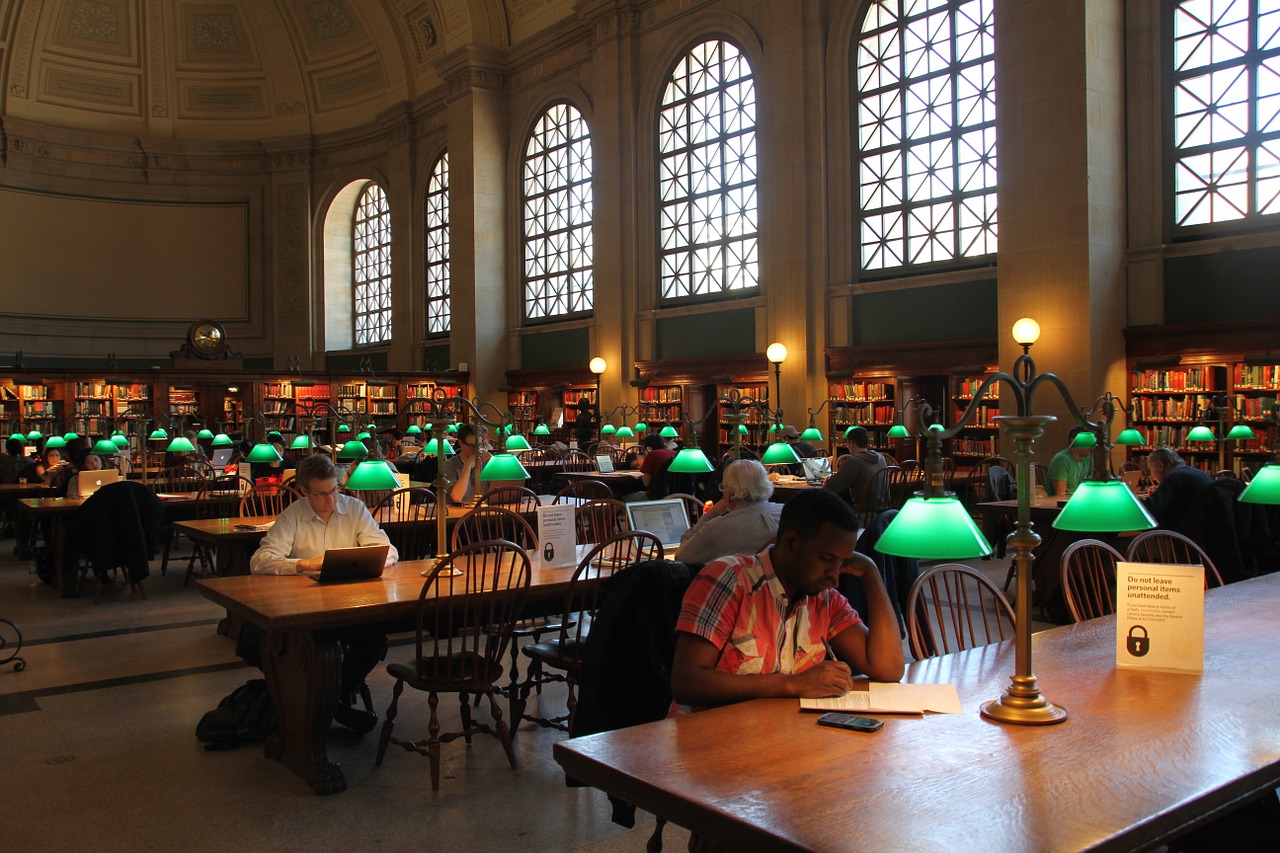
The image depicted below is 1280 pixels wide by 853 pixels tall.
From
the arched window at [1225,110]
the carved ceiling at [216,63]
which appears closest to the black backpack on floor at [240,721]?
the arched window at [1225,110]

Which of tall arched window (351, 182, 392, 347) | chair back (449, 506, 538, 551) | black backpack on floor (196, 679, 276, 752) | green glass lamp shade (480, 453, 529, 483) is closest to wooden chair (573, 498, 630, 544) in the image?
chair back (449, 506, 538, 551)

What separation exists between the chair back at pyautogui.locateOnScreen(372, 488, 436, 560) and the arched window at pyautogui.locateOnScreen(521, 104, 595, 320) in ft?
35.4

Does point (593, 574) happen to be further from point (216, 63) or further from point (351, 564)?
point (216, 63)

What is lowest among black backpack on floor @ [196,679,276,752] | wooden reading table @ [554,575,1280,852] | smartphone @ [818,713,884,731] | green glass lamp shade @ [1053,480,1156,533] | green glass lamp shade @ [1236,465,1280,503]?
black backpack on floor @ [196,679,276,752]

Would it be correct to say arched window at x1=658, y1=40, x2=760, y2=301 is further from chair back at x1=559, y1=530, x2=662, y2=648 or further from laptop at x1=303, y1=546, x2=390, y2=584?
laptop at x1=303, y1=546, x2=390, y2=584

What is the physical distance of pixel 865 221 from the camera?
13.3 meters

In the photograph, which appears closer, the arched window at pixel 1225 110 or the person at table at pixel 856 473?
the person at table at pixel 856 473

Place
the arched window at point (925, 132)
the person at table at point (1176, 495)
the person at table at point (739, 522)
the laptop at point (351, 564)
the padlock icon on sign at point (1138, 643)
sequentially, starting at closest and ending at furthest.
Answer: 1. the padlock icon on sign at point (1138, 643)
2. the person at table at point (739, 522)
3. the laptop at point (351, 564)
4. the person at table at point (1176, 495)
5. the arched window at point (925, 132)

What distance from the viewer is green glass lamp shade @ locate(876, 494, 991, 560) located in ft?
6.53

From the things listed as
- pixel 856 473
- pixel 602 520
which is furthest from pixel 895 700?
pixel 856 473

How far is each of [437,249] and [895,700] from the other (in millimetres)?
20171

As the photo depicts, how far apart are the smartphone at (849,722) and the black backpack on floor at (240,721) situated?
114 inches

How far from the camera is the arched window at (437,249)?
69.3 feet

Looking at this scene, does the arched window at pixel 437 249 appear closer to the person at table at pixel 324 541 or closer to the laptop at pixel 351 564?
the person at table at pixel 324 541
